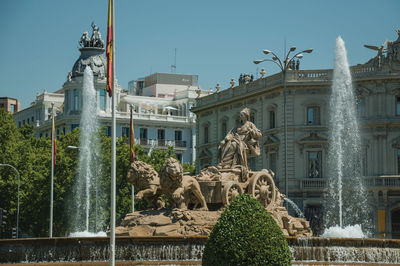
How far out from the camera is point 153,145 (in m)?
94.6

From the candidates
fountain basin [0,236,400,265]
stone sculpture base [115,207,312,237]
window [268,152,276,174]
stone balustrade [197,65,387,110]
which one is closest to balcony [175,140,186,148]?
stone balustrade [197,65,387,110]

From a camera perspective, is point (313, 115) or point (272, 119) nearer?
point (313, 115)

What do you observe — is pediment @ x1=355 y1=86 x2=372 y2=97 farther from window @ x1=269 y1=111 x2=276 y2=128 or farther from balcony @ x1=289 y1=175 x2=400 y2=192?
window @ x1=269 y1=111 x2=276 y2=128

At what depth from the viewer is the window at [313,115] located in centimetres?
6328

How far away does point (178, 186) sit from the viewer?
26.3 metres

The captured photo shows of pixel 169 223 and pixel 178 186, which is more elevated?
pixel 178 186

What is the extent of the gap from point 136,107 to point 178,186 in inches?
3006

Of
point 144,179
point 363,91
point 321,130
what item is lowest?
point 144,179

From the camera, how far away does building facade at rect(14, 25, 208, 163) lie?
90250mm

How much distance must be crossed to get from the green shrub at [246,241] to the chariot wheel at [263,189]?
335 inches

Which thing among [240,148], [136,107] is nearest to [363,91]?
[240,148]

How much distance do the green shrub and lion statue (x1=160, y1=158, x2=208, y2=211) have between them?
22.2 feet

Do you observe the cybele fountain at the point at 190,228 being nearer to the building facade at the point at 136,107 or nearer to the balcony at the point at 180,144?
the building facade at the point at 136,107

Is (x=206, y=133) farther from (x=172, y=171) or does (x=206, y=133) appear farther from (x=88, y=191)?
(x=172, y=171)
